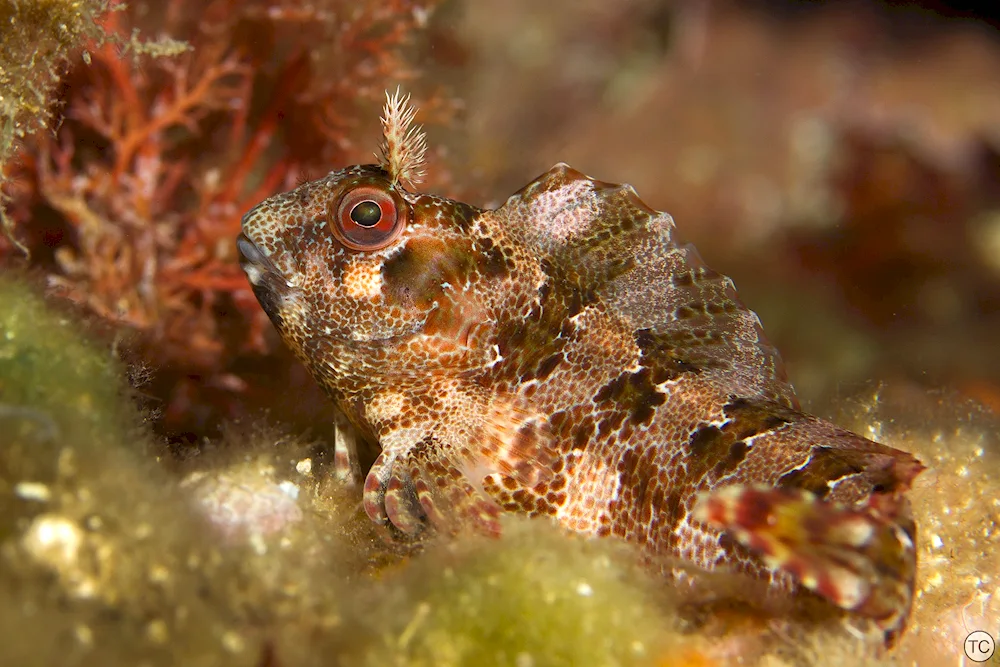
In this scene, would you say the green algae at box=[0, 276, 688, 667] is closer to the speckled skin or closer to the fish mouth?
the speckled skin

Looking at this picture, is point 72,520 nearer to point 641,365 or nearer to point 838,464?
point 641,365

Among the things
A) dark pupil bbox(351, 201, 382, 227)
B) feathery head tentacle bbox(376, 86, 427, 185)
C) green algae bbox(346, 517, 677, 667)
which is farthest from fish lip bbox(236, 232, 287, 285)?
green algae bbox(346, 517, 677, 667)

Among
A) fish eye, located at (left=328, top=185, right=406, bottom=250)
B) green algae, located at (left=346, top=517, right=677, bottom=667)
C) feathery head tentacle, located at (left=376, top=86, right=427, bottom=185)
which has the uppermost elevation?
feathery head tentacle, located at (left=376, top=86, right=427, bottom=185)

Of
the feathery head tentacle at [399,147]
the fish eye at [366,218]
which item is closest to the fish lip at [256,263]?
the fish eye at [366,218]

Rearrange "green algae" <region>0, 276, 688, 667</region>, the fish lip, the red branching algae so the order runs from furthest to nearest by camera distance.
→ 1. the red branching algae
2. the fish lip
3. "green algae" <region>0, 276, 688, 667</region>

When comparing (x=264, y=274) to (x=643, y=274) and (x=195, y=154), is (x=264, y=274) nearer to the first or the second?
(x=643, y=274)

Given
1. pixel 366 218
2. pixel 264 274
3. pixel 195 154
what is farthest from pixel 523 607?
pixel 195 154

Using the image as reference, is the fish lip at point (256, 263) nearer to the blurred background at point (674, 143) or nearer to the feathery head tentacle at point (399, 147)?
the feathery head tentacle at point (399, 147)

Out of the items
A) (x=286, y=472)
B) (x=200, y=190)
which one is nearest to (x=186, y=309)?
(x=200, y=190)
